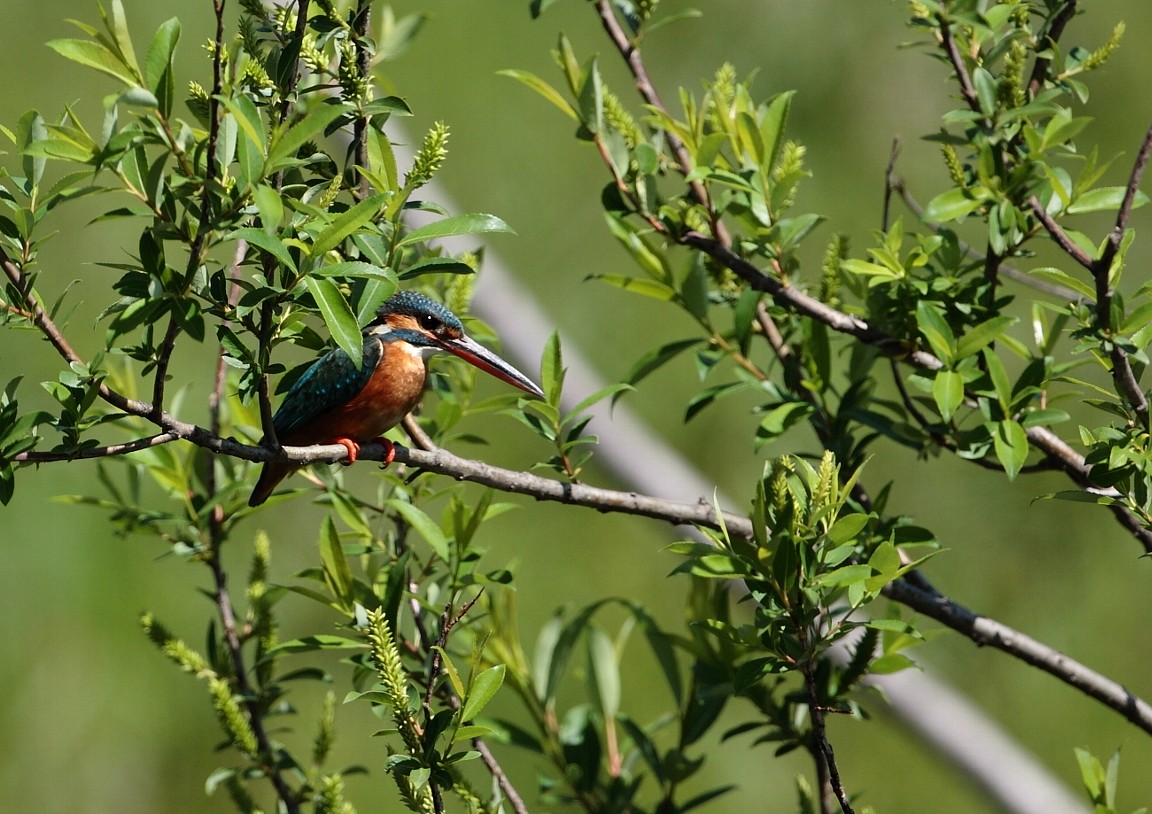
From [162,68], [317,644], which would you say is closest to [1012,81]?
[162,68]

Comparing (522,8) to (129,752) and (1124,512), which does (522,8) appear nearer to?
(129,752)

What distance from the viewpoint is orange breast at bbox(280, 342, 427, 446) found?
240cm

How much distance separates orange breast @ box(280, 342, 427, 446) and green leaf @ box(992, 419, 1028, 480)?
3.44ft

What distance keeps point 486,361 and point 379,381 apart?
0.22 meters

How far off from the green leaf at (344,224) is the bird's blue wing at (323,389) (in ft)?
4.33

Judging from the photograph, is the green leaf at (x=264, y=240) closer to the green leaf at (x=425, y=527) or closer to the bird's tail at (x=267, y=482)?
the green leaf at (x=425, y=527)

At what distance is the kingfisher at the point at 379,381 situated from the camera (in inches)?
94.6

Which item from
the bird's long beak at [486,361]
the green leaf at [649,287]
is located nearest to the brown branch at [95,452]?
the green leaf at [649,287]

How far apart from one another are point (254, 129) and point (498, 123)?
4581 millimetres

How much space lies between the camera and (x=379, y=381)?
247 cm

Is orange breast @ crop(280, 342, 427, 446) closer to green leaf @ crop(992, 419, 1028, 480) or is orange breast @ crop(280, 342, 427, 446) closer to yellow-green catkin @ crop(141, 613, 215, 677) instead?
yellow-green catkin @ crop(141, 613, 215, 677)

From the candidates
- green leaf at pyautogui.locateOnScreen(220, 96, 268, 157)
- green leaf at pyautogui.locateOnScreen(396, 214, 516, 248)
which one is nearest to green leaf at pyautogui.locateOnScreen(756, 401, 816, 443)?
green leaf at pyautogui.locateOnScreen(396, 214, 516, 248)

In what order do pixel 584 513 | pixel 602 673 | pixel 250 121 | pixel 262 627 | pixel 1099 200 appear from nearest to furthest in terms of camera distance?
pixel 250 121 → pixel 1099 200 → pixel 262 627 → pixel 602 673 → pixel 584 513

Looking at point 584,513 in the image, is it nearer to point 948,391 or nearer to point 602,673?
point 602,673
